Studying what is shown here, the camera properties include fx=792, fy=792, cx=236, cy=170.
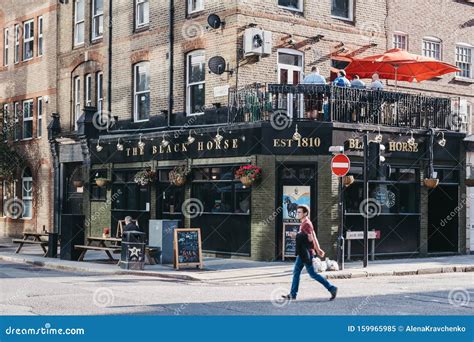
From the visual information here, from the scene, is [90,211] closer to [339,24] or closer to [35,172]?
[35,172]

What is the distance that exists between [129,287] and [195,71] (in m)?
10.9

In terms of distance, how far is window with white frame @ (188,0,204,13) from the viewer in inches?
996

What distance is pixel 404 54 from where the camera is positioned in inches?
955

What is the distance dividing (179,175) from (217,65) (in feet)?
12.1

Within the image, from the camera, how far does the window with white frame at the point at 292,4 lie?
2479 centimetres

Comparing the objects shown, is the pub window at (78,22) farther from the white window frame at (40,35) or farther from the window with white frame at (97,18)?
the white window frame at (40,35)

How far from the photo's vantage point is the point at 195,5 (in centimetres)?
2556

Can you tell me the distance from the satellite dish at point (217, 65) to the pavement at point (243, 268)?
5.65 meters

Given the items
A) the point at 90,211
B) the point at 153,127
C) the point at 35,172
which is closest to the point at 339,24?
the point at 153,127

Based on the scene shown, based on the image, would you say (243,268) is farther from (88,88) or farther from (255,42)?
(88,88)

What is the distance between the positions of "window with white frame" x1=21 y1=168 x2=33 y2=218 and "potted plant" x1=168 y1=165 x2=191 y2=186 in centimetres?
1119

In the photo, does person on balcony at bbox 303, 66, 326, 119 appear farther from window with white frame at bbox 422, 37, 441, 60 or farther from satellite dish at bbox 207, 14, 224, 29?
window with white frame at bbox 422, 37, 441, 60

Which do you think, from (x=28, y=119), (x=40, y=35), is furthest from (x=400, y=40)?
(x=28, y=119)

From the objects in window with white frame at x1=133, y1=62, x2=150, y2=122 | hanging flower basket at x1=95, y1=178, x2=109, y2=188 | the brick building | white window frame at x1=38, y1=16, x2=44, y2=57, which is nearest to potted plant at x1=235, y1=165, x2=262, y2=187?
window with white frame at x1=133, y1=62, x2=150, y2=122
